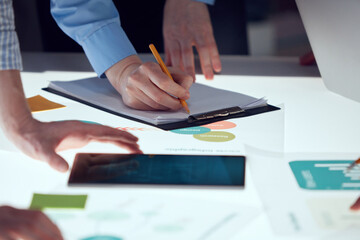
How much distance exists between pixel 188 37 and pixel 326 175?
0.73 metres

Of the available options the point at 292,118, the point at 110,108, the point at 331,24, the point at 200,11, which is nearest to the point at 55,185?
the point at 110,108

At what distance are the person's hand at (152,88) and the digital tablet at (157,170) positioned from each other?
0.23 metres

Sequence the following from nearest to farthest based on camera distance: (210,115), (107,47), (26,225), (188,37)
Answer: (26,225) < (210,115) < (107,47) < (188,37)

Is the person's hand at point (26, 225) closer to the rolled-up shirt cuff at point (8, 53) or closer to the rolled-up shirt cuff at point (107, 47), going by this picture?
the rolled-up shirt cuff at point (8, 53)

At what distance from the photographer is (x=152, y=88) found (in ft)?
3.20

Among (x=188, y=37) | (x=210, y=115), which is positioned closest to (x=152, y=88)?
(x=210, y=115)

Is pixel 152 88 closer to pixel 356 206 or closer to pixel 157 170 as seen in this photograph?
pixel 157 170

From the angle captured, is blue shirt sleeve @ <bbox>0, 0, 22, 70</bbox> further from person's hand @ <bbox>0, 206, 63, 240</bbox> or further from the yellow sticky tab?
person's hand @ <bbox>0, 206, 63, 240</bbox>

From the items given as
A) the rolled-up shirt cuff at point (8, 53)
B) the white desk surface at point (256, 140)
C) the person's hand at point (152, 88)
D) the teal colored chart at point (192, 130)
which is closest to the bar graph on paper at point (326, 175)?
the white desk surface at point (256, 140)

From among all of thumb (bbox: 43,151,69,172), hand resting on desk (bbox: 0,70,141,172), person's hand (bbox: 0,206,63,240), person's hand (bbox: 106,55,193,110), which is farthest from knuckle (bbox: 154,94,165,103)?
person's hand (bbox: 0,206,63,240)

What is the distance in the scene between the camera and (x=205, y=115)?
3.10 feet

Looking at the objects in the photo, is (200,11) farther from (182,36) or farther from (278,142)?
(278,142)

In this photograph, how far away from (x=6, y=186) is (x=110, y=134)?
176 millimetres

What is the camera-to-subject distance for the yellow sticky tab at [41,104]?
1020 millimetres
